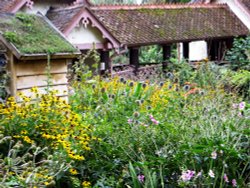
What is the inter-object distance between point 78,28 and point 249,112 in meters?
10.6

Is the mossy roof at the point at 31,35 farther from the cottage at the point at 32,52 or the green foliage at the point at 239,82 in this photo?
the green foliage at the point at 239,82

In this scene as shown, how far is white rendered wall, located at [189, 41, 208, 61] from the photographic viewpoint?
2416cm

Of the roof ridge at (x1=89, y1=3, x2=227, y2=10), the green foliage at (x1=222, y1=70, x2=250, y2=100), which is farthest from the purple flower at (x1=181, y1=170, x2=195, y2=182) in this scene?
the roof ridge at (x1=89, y1=3, x2=227, y2=10)

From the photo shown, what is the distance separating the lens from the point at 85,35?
14.9 metres

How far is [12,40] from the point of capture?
5.61 metres

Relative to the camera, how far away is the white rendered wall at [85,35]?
1461 centimetres

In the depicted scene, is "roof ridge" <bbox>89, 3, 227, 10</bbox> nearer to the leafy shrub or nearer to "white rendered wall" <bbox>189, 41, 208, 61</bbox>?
"white rendered wall" <bbox>189, 41, 208, 61</bbox>

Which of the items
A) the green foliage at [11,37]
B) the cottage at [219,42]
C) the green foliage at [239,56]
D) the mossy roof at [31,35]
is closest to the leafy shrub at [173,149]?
the mossy roof at [31,35]

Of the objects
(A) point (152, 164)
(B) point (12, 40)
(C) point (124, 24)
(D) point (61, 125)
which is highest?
(C) point (124, 24)

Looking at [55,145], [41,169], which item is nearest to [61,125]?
[55,145]

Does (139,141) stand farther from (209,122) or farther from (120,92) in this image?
(120,92)

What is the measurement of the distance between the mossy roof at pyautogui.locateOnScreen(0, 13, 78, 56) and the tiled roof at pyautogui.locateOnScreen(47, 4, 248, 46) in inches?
290

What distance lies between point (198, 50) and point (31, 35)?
63.6 feet

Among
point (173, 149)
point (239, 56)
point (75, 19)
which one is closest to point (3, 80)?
point (173, 149)
